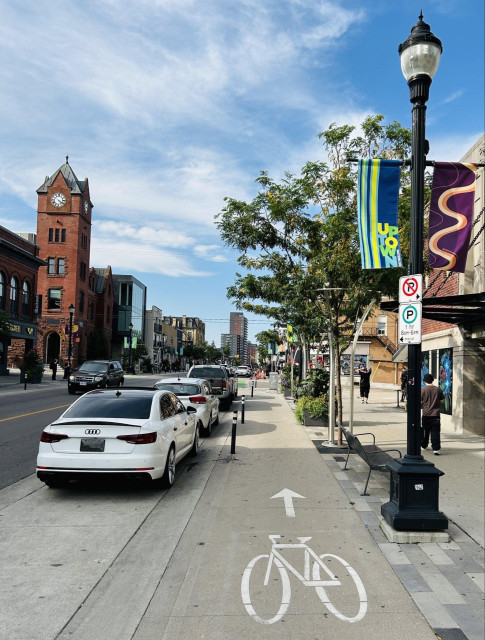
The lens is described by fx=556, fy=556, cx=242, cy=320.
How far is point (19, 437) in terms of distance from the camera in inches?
496

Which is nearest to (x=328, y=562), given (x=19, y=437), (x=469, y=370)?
(x=19, y=437)

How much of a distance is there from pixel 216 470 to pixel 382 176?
5516mm

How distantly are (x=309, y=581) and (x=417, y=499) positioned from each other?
5.67 ft

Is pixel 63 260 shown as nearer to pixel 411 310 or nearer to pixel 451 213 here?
pixel 451 213

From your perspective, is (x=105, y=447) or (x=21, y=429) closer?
(x=105, y=447)

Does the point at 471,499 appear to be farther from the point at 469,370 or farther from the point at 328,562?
the point at 469,370

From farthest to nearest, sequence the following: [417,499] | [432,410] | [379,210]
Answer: [432,410] < [379,210] < [417,499]

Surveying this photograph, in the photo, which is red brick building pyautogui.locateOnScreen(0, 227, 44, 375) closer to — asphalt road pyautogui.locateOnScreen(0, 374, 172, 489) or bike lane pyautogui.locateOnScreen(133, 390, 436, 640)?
asphalt road pyautogui.locateOnScreen(0, 374, 172, 489)

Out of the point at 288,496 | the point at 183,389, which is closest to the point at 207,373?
the point at 183,389

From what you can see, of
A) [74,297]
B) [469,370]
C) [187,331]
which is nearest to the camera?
[469,370]

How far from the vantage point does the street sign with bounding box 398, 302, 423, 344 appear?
5.98 metres

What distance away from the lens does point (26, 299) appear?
4728 cm

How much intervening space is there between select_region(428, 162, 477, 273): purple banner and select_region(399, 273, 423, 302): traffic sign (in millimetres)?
848

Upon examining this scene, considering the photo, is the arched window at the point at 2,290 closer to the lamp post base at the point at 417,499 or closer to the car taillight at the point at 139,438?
the car taillight at the point at 139,438
